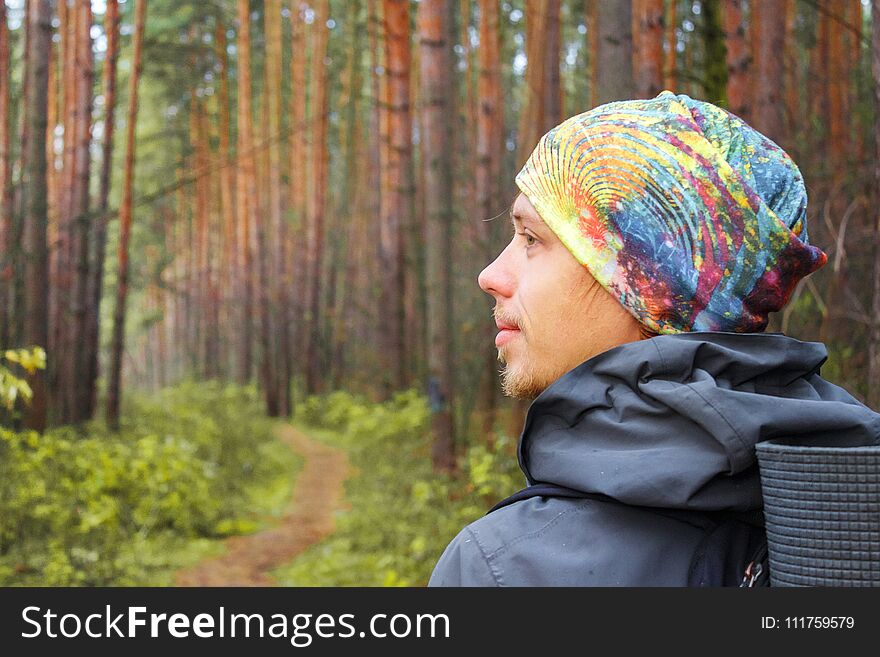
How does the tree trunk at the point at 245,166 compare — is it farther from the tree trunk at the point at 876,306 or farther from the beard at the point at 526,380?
the beard at the point at 526,380

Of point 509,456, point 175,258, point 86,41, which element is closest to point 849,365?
point 509,456

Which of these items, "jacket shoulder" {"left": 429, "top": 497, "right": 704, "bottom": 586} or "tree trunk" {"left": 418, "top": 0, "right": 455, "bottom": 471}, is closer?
"jacket shoulder" {"left": 429, "top": 497, "right": 704, "bottom": 586}

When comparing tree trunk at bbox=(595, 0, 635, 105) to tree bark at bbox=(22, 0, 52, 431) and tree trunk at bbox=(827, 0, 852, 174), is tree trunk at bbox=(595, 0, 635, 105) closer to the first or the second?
tree trunk at bbox=(827, 0, 852, 174)

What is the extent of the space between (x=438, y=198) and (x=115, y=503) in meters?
4.07

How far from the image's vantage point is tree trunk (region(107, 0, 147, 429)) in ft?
41.8

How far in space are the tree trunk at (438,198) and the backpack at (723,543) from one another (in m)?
8.30

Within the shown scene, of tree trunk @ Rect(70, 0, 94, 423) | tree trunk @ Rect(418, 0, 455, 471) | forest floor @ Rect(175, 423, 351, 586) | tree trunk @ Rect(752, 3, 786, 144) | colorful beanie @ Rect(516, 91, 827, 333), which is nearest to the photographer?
colorful beanie @ Rect(516, 91, 827, 333)

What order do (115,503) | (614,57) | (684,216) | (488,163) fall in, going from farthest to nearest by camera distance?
(488,163) < (115,503) < (614,57) < (684,216)

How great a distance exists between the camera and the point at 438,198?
9586 mm

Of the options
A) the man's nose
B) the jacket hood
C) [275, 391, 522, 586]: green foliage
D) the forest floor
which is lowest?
the forest floor

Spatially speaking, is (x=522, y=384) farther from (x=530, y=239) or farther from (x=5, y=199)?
A: (x=5, y=199)

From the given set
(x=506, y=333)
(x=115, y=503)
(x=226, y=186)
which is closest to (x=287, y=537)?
(x=115, y=503)

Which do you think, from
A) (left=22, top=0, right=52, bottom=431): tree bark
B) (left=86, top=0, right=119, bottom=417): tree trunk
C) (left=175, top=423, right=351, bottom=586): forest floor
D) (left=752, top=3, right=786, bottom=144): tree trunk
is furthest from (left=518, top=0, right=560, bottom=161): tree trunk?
(left=86, top=0, right=119, bottom=417): tree trunk

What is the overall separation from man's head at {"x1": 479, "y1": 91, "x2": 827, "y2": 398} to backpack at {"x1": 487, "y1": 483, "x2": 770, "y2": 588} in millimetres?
268
